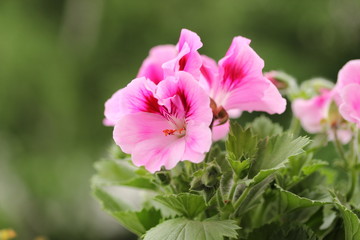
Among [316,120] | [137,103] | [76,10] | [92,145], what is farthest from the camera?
[76,10]

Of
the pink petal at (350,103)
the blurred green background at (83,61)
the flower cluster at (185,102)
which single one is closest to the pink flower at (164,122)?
the flower cluster at (185,102)

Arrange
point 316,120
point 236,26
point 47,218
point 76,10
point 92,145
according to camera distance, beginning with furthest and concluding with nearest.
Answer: point 76,10 < point 92,145 < point 236,26 < point 47,218 < point 316,120

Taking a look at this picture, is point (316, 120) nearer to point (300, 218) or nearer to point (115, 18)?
point (300, 218)

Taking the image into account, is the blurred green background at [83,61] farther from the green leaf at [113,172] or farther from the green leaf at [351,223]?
the green leaf at [351,223]

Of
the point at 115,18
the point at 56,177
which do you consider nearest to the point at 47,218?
the point at 56,177

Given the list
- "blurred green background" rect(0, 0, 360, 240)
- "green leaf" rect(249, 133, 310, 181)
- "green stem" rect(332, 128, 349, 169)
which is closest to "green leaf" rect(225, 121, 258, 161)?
"green leaf" rect(249, 133, 310, 181)

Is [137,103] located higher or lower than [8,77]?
lower

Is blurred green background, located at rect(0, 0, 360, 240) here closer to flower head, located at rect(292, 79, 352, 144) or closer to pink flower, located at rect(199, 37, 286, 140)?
flower head, located at rect(292, 79, 352, 144)
